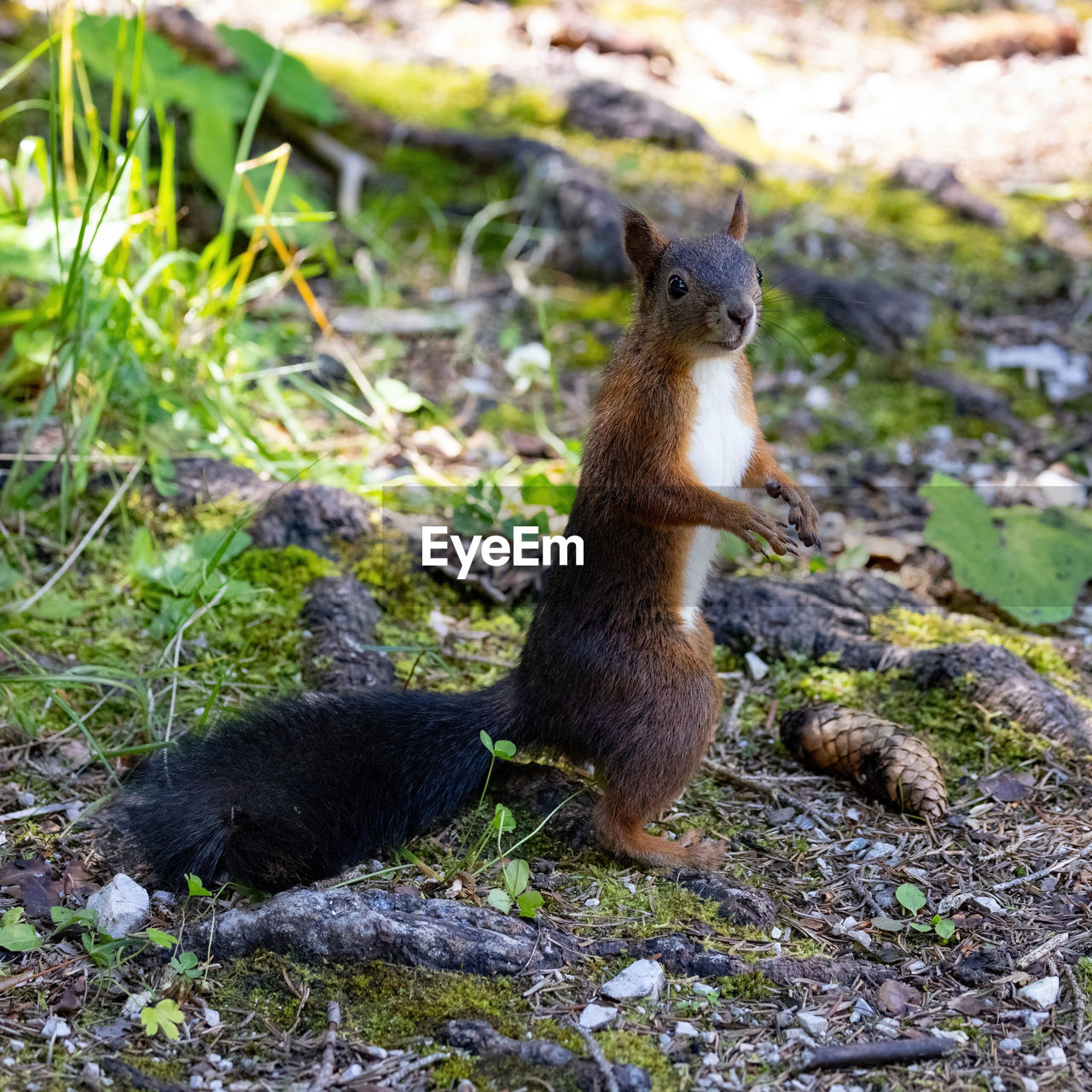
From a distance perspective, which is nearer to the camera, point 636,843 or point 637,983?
point 637,983

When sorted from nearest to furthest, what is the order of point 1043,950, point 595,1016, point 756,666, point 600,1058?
point 600,1058 → point 595,1016 → point 1043,950 → point 756,666

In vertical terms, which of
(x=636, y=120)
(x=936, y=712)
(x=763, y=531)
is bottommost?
(x=936, y=712)

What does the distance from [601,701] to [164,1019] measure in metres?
0.95

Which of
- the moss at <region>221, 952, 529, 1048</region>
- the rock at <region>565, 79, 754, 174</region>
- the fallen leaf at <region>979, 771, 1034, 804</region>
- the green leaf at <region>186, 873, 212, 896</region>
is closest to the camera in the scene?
the moss at <region>221, 952, 529, 1048</region>

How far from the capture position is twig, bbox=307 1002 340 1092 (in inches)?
66.0

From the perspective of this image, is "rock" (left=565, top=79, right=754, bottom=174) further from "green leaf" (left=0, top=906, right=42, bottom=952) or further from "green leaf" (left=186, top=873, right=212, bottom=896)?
"green leaf" (left=0, top=906, right=42, bottom=952)

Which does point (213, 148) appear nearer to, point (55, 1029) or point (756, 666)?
point (756, 666)

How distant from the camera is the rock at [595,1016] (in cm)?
181

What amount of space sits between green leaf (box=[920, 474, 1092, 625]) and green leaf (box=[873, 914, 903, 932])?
1.28m

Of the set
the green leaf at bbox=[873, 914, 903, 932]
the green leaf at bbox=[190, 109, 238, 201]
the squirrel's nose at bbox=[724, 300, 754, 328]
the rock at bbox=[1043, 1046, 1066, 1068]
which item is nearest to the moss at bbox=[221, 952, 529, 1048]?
the green leaf at bbox=[873, 914, 903, 932]

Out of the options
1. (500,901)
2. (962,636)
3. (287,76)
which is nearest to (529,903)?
(500,901)

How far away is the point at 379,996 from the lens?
1.86 meters

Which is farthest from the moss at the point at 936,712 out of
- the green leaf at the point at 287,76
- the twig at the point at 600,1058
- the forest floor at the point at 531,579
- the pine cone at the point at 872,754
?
the green leaf at the point at 287,76

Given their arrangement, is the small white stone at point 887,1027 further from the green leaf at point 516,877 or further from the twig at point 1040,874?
the green leaf at point 516,877
